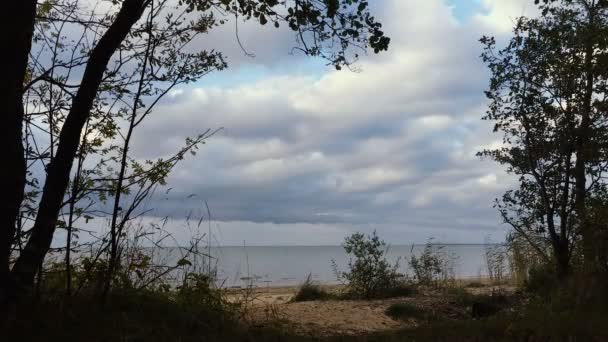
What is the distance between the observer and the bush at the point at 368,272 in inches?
512

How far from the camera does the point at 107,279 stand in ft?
18.5

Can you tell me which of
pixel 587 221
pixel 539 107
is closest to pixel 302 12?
pixel 587 221

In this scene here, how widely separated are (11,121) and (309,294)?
346 inches

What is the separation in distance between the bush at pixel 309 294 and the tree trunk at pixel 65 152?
25.7ft

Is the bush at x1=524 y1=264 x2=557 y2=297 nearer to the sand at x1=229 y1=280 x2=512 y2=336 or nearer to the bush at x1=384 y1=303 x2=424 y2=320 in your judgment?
the sand at x1=229 y1=280 x2=512 y2=336

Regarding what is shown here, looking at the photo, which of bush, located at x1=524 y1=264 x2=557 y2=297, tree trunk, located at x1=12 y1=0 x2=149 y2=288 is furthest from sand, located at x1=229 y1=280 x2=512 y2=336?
tree trunk, located at x1=12 y1=0 x2=149 y2=288

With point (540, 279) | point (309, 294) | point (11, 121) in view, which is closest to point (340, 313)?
point (309, 294)

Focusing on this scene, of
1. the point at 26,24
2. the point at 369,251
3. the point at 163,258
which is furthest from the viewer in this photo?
the point at 369,251

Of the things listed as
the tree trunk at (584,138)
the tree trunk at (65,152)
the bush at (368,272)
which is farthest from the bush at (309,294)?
the tree trunk at (65,152)

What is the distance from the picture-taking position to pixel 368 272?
13.1 meters

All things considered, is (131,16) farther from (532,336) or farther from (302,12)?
(532,336)

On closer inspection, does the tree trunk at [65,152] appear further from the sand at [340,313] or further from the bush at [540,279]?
the bush at [540,279]

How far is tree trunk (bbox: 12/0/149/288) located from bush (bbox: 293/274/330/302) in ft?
25.7

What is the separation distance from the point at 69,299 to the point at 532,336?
4.54 metres
